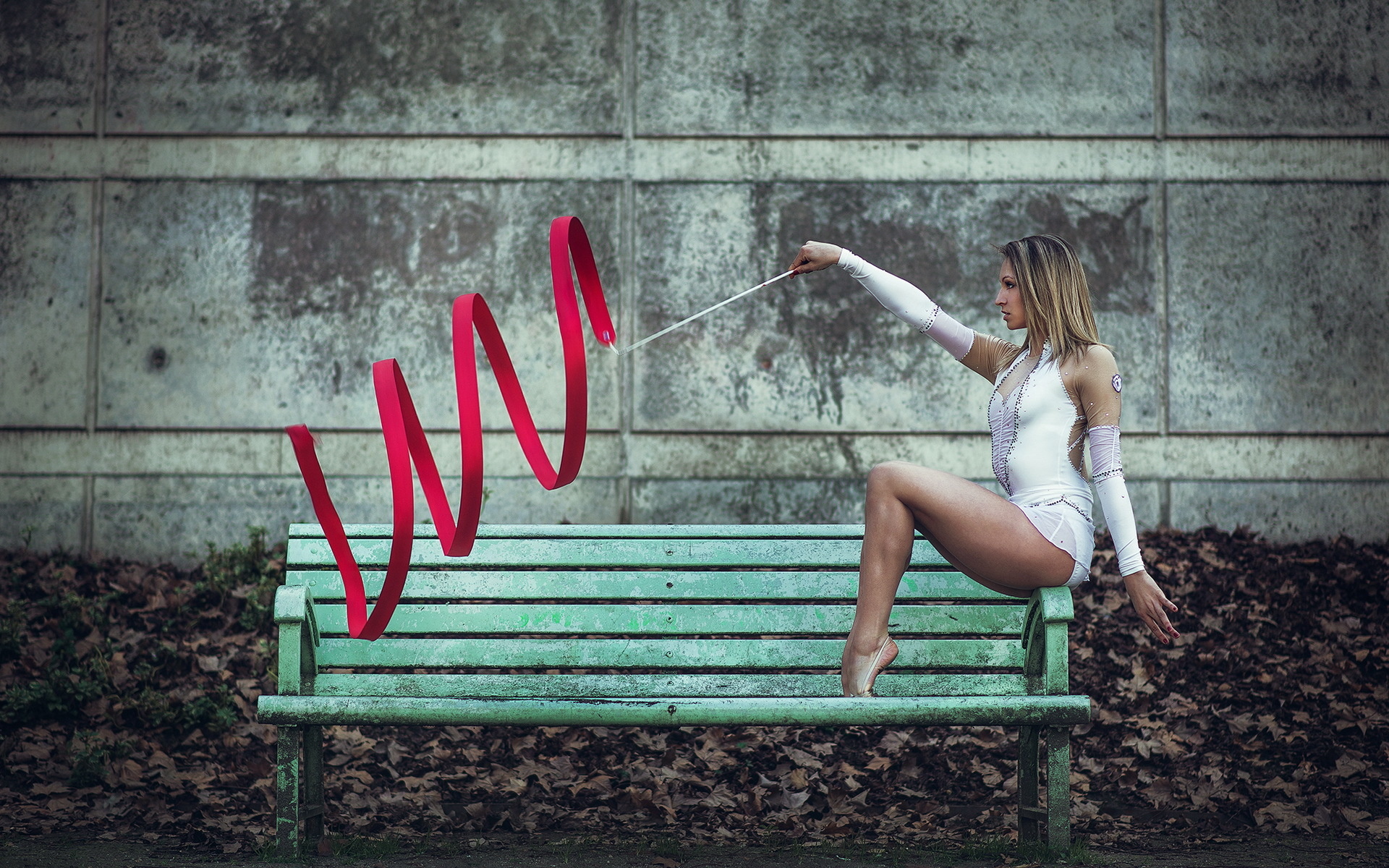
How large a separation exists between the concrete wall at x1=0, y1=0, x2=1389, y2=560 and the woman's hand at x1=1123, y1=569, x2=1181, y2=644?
3.43 m

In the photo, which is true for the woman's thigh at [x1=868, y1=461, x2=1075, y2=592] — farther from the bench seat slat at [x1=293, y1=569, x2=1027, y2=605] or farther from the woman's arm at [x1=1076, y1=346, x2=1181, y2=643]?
the bench seat slat at [x1=293, y1=569, x2=1027, y2=605]

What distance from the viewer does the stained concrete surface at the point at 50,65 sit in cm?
670

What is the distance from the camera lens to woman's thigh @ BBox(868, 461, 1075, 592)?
3.29 meters

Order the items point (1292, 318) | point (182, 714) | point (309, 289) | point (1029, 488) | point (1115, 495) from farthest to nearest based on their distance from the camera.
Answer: point (309, 289)
point (1292, 318)
point (182, 714)
point (1029, 488)
point (1115, 495)

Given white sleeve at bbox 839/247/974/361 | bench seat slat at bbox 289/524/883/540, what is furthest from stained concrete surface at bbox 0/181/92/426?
white sleeve at bbox 839/247/974/361

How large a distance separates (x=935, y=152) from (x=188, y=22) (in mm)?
4634

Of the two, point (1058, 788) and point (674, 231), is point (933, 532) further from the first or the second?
point (674, 231)

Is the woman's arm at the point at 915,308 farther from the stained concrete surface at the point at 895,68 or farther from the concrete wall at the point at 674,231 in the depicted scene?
the stained concrete surface at the point at 895,68

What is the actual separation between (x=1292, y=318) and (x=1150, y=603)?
4.29 m

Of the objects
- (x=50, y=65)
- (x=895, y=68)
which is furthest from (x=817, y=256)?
(x=50, y=65)

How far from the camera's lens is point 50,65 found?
6719mm

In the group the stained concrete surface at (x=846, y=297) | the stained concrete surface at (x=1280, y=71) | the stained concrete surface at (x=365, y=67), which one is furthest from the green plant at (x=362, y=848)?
the stained concrete surface at (x=1280, y=71)

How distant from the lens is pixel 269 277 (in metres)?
6.66

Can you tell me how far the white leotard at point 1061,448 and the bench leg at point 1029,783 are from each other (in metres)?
0.51
